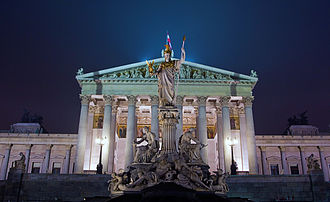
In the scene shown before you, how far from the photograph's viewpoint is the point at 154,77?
4244 cm

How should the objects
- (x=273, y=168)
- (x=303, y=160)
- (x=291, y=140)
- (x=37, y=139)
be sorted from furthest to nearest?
1. (x=291, y=140)
2. (x=37, y=139)
3. (x=273, y=168)
4. (x=303, y=160)

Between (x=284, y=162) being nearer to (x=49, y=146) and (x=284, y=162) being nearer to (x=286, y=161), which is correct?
(x=286, y=161)

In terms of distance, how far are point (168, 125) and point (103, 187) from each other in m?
13.2

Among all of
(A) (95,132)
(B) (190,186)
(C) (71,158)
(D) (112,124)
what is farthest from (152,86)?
(B) (190,186)

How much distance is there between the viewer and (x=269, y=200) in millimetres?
23031

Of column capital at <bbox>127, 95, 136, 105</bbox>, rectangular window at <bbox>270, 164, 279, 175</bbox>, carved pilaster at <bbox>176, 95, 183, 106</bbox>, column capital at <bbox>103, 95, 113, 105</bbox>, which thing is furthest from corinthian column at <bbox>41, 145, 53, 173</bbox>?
rectangular window at <bbox>270, 164, 279, 175</bbox>

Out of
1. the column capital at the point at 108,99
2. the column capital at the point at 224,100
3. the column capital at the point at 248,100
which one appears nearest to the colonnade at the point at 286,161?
the column capital at the point at 248,100

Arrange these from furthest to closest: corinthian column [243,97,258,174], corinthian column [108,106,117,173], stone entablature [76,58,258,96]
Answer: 1. stone entablature [76,58,258,96]
2. corinthian column [108,106,117,173]
3. corinthian column [243,97,258,174]

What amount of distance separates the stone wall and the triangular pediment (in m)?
20.0

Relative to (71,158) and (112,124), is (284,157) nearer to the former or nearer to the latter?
(112,124)

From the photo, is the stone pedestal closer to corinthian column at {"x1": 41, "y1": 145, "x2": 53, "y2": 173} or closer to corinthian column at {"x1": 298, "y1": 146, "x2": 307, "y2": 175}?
corinthian column at {"x1": 41, "y1": 145, "x2": 53, "y2": 173}

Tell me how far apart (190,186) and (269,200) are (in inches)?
573

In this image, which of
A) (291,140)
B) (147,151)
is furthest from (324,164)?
(147,151)

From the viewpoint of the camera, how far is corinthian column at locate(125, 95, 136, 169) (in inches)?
1500
